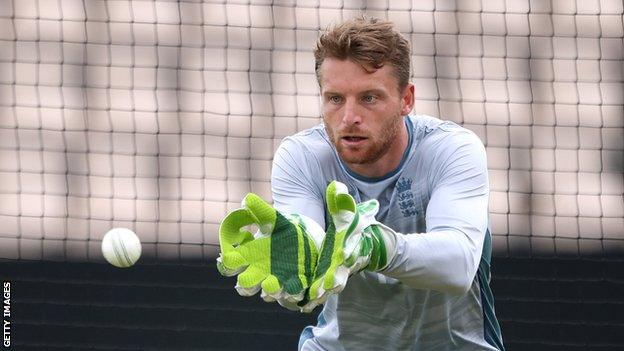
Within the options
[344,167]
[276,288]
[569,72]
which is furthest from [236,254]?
[569,72]

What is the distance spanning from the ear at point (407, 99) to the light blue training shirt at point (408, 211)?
73 millimetres

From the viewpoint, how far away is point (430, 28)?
696cm

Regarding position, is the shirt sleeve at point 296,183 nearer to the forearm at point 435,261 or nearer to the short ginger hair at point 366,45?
the short ginger hair at point 366,45

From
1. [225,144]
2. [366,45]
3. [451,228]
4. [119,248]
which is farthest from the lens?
[225,144]

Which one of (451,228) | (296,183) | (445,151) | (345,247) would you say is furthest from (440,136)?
(345,247)

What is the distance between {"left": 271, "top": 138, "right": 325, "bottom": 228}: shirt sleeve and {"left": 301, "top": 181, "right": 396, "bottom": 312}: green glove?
2.09 feet

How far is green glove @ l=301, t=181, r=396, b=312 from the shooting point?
2830mm

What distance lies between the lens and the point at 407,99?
3727 millimetres

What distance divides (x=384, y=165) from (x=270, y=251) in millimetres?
858

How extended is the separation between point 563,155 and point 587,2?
2.89ft

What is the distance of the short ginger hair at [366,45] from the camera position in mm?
3459

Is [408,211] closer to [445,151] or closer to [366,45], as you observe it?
[445,151]

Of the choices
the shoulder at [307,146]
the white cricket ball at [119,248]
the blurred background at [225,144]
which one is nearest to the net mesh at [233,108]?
the blurred background at [225,144]

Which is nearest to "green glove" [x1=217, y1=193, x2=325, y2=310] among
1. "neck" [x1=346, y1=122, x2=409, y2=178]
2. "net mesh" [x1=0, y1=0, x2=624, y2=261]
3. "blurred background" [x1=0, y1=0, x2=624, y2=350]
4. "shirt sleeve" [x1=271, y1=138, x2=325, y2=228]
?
"shirt sleeve" [x1=271, y1=138, x2=325, y2=228]
